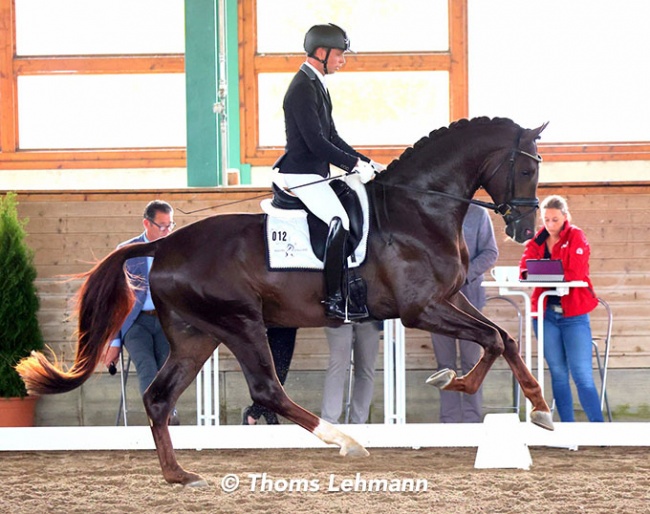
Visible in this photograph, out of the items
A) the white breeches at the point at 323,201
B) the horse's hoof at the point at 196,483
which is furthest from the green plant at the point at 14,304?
the white breeches at the point at 323,201

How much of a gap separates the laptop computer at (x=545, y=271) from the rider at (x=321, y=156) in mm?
1922

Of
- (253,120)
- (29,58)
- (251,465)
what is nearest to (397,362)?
(251,465)

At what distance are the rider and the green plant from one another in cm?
322

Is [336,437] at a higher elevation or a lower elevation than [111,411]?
higher

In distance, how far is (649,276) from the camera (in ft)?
24.7

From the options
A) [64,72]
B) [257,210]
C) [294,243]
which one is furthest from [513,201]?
[64,72]

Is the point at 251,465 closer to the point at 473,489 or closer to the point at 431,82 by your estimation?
the point at 473,489

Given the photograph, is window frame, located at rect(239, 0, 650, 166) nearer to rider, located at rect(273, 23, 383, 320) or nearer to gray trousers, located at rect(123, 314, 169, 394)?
gray trousers, located at rect(123, 314, 169, 394)

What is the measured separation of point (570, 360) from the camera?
6551 mm

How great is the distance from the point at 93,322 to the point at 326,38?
1.84 meters

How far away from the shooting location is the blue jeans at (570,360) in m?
6.49

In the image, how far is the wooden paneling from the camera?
7.52m

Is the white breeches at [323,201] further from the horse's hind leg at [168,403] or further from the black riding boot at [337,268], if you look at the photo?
the horse's hind leg at [168,403]

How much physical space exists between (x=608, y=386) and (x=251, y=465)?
302 centimetres
